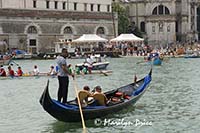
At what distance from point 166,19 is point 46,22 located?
24.3 m

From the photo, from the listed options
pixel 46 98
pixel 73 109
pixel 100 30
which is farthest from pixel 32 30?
pixel 46 98

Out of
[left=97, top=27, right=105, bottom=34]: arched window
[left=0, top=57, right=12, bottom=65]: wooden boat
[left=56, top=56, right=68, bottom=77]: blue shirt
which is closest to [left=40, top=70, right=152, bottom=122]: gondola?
[left=56, top=56, right=68, bottom=77]: blue shirt

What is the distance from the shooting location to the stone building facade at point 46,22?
210 feet

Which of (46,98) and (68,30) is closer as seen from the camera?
(46,98)

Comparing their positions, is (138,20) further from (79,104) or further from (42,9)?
(79,104)

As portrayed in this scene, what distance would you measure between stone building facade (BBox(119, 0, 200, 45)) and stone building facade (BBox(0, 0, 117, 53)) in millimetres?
12665

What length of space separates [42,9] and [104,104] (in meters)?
51.4

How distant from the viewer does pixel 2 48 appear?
62.7 m

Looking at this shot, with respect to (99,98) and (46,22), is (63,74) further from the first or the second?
(46,22)

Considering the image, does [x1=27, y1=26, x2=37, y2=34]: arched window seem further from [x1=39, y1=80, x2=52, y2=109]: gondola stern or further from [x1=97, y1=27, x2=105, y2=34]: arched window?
[x1=39, y1=80, x2=52, y2=109]: gondola stern

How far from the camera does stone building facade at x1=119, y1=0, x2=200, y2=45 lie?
84750 millimetres

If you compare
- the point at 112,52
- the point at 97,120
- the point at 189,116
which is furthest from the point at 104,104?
the point at 112,52

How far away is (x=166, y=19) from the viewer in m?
84.4

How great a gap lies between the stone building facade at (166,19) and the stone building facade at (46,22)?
1266cm
